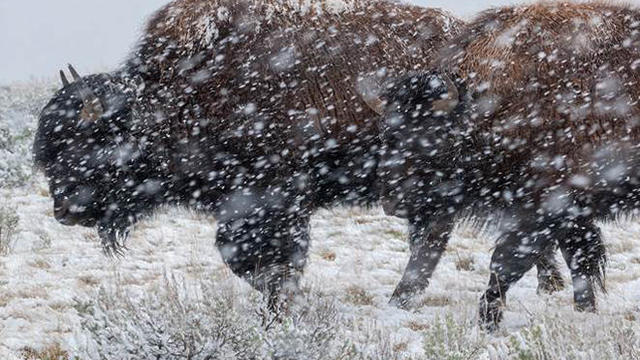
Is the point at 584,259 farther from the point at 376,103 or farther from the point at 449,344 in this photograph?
the point at 449,344

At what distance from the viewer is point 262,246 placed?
476 centimetres

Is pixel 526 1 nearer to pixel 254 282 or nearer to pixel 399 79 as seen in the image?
pixel 399 79

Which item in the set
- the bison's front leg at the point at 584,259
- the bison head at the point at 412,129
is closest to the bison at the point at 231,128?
the bison head at the point at 412,129

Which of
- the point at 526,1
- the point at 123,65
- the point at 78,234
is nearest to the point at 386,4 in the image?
the point at 526,1

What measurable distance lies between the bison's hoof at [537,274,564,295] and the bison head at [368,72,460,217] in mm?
1361

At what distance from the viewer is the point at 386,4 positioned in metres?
5.38

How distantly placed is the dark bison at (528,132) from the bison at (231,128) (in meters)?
0.36

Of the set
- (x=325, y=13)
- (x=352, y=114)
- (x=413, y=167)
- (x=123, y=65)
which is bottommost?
(x=413, y=167)

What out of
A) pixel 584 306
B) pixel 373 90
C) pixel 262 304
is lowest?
pixel 262 304

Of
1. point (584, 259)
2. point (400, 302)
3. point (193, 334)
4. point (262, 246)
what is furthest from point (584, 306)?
point (193, 334)

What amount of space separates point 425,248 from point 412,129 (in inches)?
45.2

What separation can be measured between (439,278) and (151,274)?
2175mm

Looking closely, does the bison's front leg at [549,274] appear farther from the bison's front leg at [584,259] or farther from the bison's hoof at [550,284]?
the bison's front leg at [584,259]

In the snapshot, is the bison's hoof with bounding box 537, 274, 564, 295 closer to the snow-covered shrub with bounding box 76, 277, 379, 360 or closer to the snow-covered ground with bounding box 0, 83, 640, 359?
the snow-covered ground with bounding box 0, 83, 640, 359
